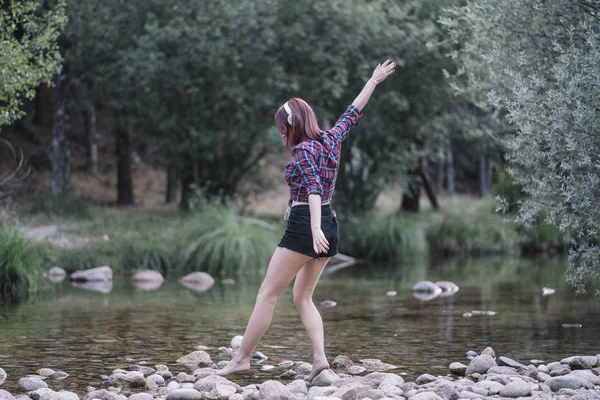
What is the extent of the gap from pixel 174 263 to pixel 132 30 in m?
7.73

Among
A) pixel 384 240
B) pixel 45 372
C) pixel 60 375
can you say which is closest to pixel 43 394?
pixel 60 375

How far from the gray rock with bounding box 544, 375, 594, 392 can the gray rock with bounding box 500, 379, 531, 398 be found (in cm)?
32

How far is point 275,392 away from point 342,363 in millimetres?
1813

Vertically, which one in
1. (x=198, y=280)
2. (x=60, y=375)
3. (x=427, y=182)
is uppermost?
(x=427, y=182)

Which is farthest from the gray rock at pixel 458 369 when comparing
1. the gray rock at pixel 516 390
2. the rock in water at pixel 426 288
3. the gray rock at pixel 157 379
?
the rock in water at pixel 426 288

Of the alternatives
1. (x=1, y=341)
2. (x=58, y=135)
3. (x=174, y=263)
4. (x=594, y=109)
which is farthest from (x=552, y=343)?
(x=58, y=135)

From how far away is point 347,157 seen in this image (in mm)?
25453

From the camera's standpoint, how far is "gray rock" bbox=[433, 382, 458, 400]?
20.8 feet

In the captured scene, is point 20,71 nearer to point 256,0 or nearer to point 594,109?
point 594,109

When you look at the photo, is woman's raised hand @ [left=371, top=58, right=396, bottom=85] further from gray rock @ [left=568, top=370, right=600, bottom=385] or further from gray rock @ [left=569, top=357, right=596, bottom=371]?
gray rock @ [left=569, top=357, right=596, bottom=371]

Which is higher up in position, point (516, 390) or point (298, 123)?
point (298, 123)

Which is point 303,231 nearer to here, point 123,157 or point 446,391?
point 446,391

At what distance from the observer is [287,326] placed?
11023 mm

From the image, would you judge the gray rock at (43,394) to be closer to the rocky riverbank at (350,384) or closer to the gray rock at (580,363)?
the rocky riverbank at (350,384)
